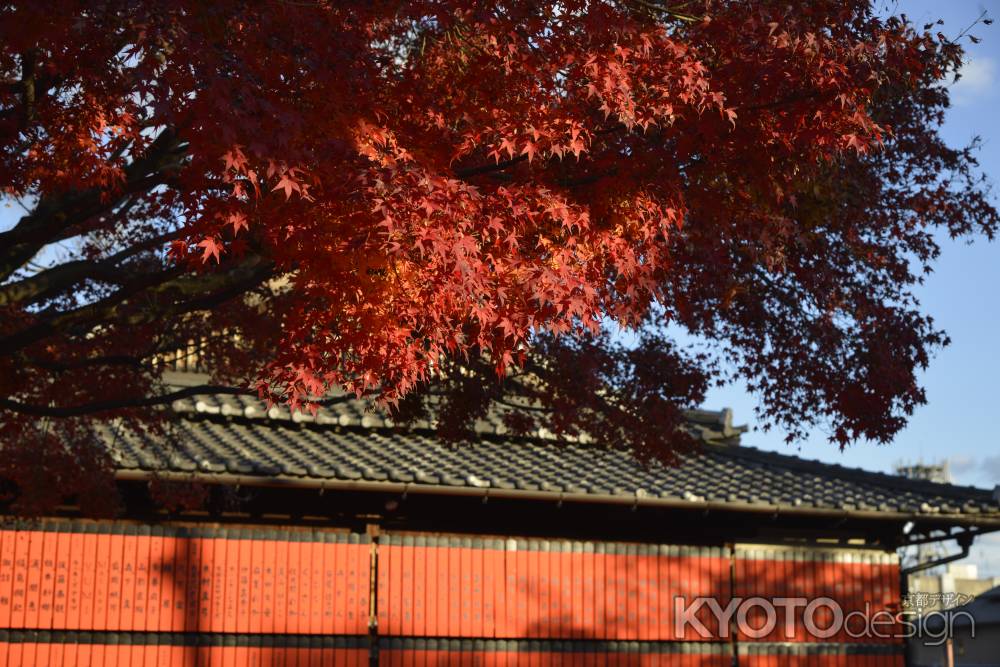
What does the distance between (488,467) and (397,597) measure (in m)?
3.14

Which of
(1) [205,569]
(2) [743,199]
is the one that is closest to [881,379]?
(2) [743,199]

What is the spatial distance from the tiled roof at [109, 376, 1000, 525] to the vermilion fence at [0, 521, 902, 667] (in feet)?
2.29

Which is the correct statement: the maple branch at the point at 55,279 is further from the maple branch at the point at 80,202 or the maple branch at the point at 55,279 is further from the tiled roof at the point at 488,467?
the tiled roof at the point at 488,467

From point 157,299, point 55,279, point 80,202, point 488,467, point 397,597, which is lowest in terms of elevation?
point 397,597

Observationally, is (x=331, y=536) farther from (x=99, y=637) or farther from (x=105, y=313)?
(x=105, y=313)

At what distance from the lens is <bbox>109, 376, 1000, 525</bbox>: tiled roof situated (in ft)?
44.2

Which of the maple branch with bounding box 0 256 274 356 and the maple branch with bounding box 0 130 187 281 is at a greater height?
the maple branch with bounding box 0 130 187 281

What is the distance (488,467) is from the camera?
51.9 ft

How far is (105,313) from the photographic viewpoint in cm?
894

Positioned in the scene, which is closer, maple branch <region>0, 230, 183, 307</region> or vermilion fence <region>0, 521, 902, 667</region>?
maple branch <region>0, 230, 183, 307</region>

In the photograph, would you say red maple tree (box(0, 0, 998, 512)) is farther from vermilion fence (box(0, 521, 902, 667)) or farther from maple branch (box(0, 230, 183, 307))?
vermilion fence (box(0, 521, 902, 667))

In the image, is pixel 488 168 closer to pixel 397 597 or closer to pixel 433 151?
pixel 433 151

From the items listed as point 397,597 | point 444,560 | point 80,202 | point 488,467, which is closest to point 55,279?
point 80,202

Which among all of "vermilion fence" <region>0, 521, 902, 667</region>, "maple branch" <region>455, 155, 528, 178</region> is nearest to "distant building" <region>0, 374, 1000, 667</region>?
"vermilion fence" <region>0, 521, 902, 667</region>
